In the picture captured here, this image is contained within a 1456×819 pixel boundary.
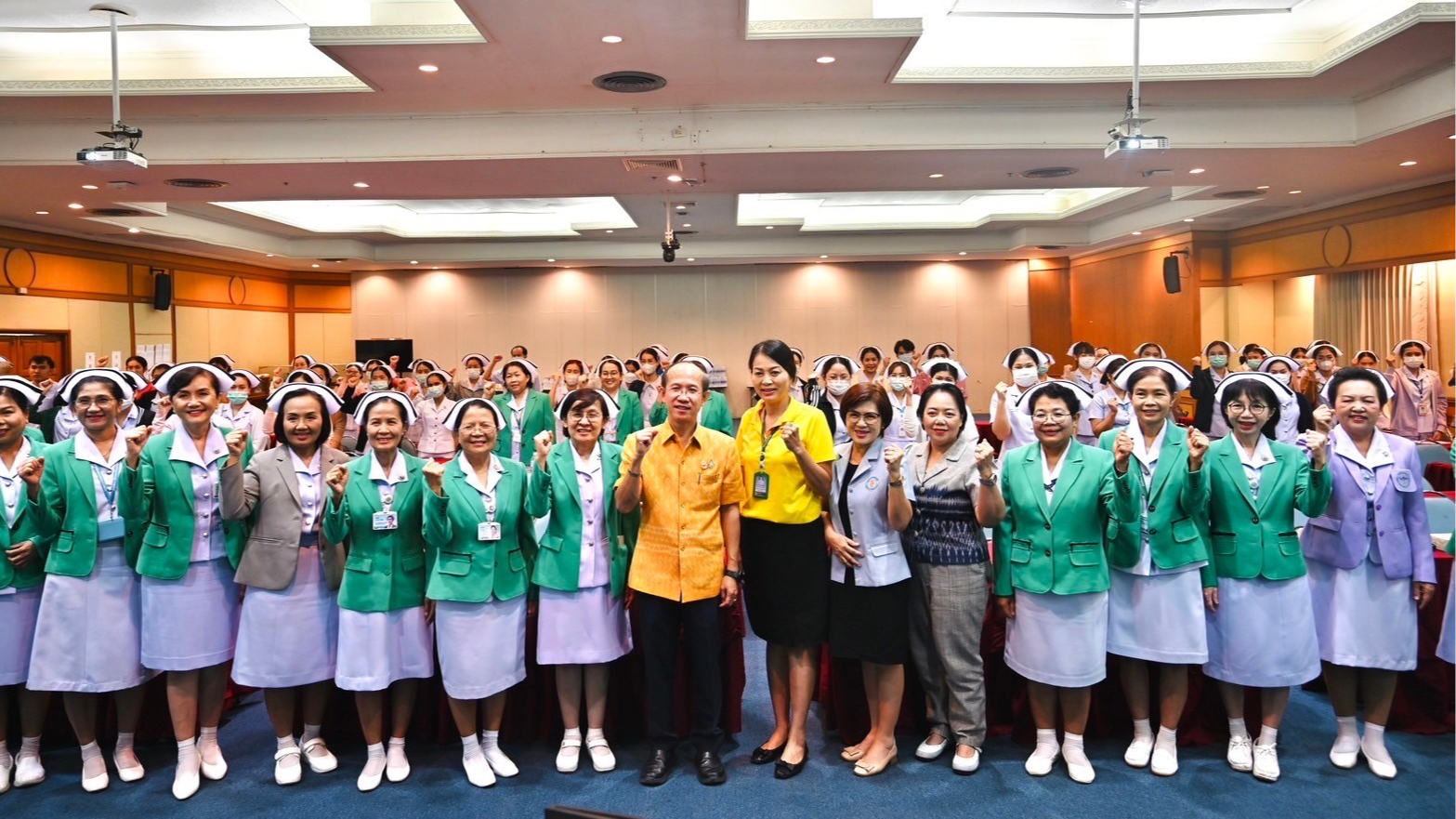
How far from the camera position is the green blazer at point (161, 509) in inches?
126

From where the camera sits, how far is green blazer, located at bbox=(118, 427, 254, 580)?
319 centimetres

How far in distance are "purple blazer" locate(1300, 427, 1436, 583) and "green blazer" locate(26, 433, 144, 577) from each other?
→ 453 cm

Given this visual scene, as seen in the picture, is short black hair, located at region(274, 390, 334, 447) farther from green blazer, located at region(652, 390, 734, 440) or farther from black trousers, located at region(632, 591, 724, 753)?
green blazer, located at region(652, 390, 734, 440)

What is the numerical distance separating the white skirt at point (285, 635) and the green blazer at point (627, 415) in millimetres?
4169

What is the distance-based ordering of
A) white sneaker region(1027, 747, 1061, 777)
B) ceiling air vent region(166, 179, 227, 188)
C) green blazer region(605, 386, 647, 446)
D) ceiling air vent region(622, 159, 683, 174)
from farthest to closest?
1. ceiling air vent region(166, 179, 227, 188)
2. ceiling air vent region(622, 159, 683, 174)
3. green blazer region(605, 386, 647, 446)
4. white sneaker region(1027, 747, 1061, 777)

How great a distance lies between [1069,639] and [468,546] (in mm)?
2202

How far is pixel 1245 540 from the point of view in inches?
126

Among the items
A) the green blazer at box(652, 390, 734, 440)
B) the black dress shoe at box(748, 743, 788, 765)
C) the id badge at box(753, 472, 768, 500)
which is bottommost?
the black dress shoe at box(748, 743, 788, 765)

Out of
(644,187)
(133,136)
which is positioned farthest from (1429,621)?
(133,136)

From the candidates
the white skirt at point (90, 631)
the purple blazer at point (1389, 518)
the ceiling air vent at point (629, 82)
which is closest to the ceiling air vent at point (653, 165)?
the ceiling air vent at point (629, 82)

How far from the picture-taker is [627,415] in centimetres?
752

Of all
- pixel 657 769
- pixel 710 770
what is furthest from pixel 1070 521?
pixel 657 769

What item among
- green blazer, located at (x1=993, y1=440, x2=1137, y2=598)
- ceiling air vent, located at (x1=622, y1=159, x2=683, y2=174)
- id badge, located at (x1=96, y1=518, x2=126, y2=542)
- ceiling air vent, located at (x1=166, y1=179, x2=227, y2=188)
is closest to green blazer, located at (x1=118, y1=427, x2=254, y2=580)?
id badge, located at (x1=96, y1=518, x2=126, y2=542)

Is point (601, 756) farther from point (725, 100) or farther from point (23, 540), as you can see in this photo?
point (725, 100)
